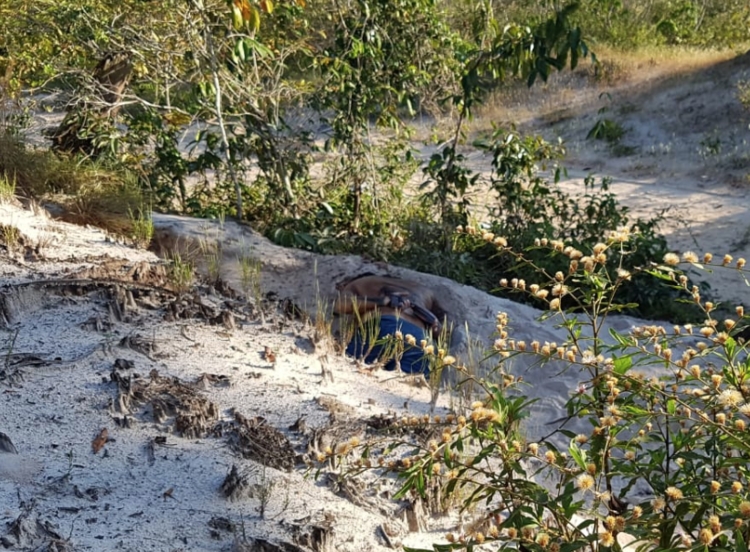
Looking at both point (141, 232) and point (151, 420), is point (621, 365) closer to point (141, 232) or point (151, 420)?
point (151, 420)

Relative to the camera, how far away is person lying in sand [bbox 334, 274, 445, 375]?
15.1ft

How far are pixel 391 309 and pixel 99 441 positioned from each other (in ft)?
8.47

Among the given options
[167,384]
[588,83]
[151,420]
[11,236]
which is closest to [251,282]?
[11,236]

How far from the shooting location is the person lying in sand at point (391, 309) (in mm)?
4613

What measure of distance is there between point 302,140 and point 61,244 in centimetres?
279

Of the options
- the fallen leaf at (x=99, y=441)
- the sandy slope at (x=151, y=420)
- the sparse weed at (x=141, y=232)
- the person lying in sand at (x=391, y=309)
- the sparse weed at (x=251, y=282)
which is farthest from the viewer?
the sparse weed at (x=141, y=232)

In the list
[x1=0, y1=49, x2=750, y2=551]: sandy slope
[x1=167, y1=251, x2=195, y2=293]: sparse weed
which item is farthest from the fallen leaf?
[x1=167, y1=251, x2=195, y2=293]: sparse weed

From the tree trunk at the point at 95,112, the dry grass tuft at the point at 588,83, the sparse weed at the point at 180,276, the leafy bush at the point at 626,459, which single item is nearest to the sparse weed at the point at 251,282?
the sparse weed at the point at 180,276

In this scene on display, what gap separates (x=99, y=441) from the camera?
9.20 ft

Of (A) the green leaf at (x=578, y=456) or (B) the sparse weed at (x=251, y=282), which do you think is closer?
(A) the green leaf at (x=578, y=456)

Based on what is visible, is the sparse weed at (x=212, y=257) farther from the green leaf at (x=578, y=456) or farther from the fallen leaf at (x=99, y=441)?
the green leaf at (x=578, y=456)

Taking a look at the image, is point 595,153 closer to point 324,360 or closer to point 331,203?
point 331,203

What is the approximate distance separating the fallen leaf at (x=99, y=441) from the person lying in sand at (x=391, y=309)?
1745mm

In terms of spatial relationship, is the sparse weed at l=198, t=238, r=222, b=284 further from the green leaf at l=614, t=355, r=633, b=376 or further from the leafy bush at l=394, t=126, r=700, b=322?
the green leaf at l=614, t=355, r=633, b=376
